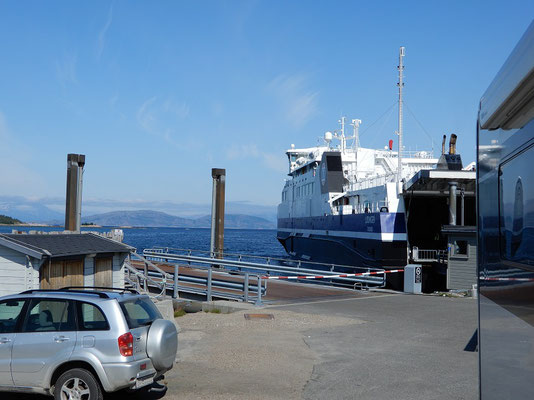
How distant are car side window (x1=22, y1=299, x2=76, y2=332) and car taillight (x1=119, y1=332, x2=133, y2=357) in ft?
2.20

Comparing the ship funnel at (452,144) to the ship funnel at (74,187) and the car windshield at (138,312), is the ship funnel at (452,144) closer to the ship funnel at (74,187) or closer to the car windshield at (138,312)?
the ship funnel at (74,187)

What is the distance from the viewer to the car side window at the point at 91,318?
696cm

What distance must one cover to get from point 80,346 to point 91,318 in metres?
0.35

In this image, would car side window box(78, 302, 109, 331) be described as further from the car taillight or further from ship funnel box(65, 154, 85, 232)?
ship funnel box(65, 154, 85, 232)

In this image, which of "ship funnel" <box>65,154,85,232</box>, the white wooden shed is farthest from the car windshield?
"ship funnel" <box>65,154,85,232</box>

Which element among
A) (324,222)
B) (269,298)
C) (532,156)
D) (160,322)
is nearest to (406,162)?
(324,222)

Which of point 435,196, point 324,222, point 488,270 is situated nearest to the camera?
point 488,270

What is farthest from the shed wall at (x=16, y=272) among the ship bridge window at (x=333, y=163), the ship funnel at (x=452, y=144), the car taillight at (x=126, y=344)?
the ship bridge window at (x=333, y=163)

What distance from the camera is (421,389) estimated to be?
27.8ft

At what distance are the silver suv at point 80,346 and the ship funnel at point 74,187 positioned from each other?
17.2 meters

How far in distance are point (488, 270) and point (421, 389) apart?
14.7 ft

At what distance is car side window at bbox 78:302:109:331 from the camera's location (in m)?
6.96

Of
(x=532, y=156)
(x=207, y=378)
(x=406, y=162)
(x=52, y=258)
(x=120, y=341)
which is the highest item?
(x=406, y=162)

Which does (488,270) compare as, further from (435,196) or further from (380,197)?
(380,197)
